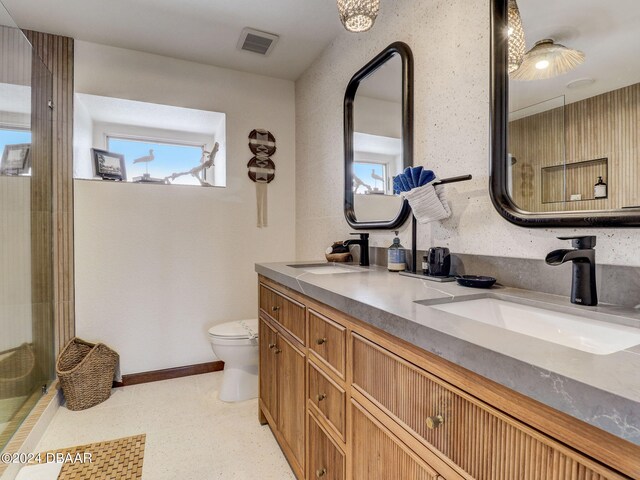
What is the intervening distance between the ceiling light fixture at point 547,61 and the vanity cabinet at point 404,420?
3.13ft

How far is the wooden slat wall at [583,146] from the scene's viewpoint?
82 cm

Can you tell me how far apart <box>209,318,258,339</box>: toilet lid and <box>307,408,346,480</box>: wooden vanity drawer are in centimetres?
94

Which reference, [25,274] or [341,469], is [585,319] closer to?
[341,469]

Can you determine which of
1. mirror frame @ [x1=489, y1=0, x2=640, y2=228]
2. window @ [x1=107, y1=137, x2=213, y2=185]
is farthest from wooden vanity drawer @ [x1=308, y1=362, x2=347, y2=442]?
window @ [x1=107, y1=137, x2=213, y2=185]

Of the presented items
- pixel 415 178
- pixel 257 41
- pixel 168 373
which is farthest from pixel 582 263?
pixel 168 373

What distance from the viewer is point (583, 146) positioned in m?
0.91

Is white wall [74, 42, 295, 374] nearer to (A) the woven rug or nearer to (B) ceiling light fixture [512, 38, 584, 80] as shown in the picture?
(A) the woven rug

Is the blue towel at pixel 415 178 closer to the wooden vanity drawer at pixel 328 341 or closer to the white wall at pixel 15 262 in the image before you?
the wooden vanity drawer at pixel 328 341

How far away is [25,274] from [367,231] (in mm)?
2042

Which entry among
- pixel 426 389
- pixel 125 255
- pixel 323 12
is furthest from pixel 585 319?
pixel 125 255

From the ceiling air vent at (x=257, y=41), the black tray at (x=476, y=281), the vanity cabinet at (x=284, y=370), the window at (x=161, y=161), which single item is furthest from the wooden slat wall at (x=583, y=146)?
the window at (x=161, y=161)

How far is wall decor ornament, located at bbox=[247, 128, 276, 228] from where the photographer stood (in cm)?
272

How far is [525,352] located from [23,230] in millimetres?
2497

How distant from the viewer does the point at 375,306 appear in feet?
2.70
